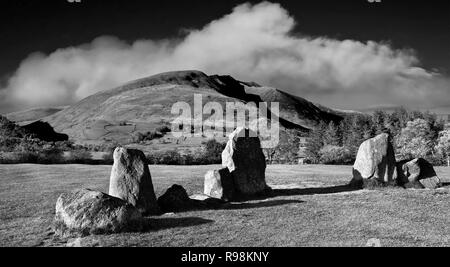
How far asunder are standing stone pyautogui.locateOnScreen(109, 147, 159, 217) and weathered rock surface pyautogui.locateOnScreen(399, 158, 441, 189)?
19.4 m

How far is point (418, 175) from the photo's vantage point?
31531mm

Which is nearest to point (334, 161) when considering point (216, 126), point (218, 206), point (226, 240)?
point (218, 206)

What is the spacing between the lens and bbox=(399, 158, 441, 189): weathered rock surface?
31047mm

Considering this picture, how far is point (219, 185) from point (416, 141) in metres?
66.7

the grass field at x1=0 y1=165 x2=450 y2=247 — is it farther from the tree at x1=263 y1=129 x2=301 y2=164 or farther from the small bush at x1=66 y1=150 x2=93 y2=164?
the tree at x1=263 y1=129 x2=301 y2=164

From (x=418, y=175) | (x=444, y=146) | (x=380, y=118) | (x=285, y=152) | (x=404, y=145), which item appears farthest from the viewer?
(x=380, y=118)

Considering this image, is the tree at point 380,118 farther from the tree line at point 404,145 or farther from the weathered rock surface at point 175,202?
the weathered rock surface at point 175,202

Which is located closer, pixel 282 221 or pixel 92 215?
pixel 92 215

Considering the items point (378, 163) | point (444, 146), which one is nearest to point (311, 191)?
point (378, 163)

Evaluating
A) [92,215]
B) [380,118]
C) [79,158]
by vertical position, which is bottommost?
[92,215]

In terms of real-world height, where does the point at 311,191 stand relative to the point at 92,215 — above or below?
below

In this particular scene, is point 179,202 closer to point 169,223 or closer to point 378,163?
point 169,223

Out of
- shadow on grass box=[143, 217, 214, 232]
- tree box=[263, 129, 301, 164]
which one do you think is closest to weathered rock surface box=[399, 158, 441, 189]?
shadow on grass box=[143, 217, 214, 232]
